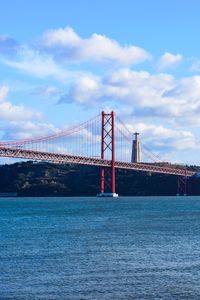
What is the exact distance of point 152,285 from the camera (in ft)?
67.1

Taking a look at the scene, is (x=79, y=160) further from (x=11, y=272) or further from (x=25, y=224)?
(x=11, y=272)

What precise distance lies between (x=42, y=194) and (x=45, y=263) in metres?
92.5

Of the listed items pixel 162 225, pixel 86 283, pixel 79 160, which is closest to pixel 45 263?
pixel 86 283

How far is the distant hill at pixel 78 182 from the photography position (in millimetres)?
113688

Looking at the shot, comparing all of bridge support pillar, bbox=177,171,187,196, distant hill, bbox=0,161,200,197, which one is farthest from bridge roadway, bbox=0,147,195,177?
distant hill, bbox=0,161,200,197

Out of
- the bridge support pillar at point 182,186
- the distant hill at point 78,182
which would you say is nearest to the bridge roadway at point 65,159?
the bridge support pillar at point 182,186

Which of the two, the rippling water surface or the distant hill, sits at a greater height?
the distant hill

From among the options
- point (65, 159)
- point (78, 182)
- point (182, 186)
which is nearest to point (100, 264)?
point (65, 159)

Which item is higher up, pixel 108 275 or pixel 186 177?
pixel 186 177

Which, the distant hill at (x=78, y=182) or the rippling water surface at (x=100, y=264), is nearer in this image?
the rippling water surface at (x=100, y=264)

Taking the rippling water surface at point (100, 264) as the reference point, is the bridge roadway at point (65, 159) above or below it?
above

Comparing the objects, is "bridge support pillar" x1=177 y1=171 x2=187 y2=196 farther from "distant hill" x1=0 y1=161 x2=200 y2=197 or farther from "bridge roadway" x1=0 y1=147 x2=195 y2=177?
"bridge roadway" x1=0 y1=147 x2=195 y2=177

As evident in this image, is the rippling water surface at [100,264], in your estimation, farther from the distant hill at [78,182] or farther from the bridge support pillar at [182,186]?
the distant hill at [78,182]

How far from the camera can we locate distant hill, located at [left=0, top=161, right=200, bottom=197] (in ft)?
373
